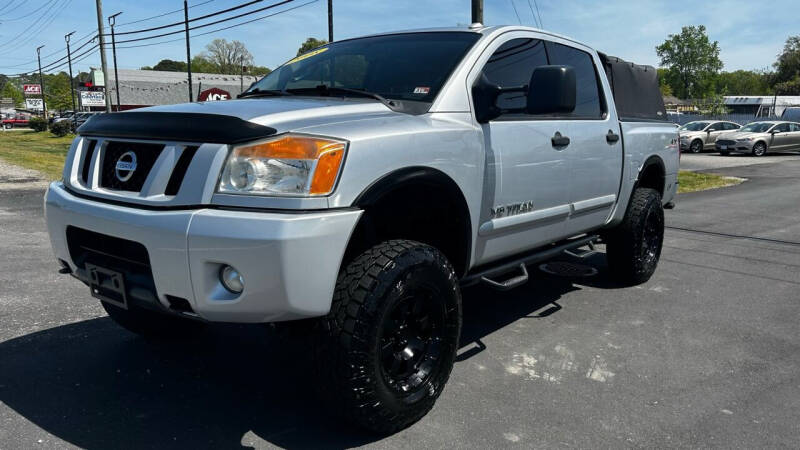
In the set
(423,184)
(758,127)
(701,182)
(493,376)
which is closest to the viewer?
(423,184)

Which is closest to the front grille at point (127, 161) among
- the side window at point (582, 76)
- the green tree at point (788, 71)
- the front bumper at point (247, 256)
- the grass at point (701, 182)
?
the front bumper at point (247, 256)

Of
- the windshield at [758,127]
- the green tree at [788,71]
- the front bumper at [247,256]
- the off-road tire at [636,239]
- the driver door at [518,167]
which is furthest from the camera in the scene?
the green tree at [788,71]

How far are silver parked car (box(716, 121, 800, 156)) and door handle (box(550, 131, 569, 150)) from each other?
2427cm

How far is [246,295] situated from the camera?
2281mm

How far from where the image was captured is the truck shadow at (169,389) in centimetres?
271

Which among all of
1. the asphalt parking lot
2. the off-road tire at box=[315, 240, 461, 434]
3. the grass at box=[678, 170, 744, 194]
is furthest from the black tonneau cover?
the grass at box=[678, 170, 744, 194]

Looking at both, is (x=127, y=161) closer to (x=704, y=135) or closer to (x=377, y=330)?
(x=377, y=330)

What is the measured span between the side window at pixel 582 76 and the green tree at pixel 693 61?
11014 cm

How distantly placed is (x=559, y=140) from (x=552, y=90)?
2.30 ft

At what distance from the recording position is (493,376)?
342 centimetres

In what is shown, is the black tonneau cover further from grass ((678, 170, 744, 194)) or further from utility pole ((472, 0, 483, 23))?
grass ((678, 170, 744, 194))

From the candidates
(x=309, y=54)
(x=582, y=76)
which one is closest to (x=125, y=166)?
(x=309, y=54)

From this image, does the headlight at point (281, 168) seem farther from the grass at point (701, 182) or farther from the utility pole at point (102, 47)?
the utility pole at point (102, 47)

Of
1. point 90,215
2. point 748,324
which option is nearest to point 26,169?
point 90,215
